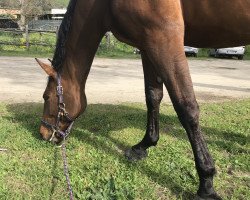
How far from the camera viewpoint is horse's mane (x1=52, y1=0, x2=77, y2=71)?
3.49 metres

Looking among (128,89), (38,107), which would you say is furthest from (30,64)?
(38,107)

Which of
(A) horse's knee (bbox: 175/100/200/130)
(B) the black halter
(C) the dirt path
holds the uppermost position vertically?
(A) horse's knee (bbox: 175/100/200/130)

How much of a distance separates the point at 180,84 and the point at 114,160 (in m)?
1.38

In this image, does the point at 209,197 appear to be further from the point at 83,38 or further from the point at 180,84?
the point at 83,38

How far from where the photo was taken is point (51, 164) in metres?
3.76

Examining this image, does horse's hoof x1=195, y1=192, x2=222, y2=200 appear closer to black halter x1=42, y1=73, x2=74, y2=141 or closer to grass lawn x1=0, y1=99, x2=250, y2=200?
grass lawn x1=0, y1=99, x2=250, y2=200

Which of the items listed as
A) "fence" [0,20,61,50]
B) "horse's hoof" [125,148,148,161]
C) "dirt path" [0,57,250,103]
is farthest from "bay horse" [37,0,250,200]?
"fence" [0,20,61,50]

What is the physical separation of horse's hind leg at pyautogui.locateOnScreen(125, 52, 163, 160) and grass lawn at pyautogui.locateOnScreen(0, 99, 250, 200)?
133 millimetres

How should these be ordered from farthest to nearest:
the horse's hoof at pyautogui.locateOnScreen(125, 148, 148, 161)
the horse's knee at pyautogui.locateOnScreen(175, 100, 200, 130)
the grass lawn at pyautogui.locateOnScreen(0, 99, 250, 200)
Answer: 1. the horse's hoof at pyautogui.locateOnScreen(125, 148, 148, 161)
2. the grass lawn at pyautogui.locateOnScreen(0, 99, 250, 200)
3. the horse's knee at pyautogui.locateOnScreen(175, 100, 200, 130)

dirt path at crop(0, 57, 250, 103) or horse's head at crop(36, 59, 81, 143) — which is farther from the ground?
horse's head at crop(36, 59, 81, 143)

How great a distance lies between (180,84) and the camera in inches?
114

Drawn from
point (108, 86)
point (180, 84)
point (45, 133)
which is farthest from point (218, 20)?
point (108, 86)

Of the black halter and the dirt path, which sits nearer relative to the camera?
the black halter

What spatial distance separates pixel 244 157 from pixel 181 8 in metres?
2.10
